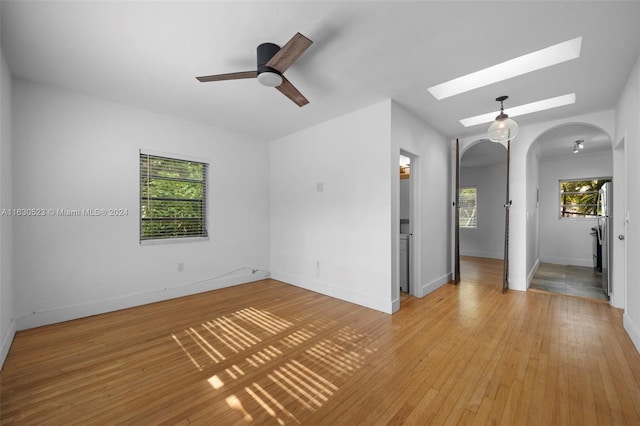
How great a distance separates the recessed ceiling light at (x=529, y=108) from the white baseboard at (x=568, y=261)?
4.83 meters

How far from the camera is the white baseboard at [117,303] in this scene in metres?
2.96

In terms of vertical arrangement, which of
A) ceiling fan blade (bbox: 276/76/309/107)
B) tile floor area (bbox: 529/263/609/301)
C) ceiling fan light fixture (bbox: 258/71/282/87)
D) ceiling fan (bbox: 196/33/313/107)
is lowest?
tile floor area (bbox: 529/263/609/301)

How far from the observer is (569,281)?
494 cm

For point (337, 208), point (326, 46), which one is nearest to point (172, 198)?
point (337, 208)

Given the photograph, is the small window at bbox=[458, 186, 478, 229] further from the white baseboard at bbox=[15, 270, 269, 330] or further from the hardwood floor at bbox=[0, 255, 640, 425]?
the white baseboard at bbox=[15, 270, 269, 330]

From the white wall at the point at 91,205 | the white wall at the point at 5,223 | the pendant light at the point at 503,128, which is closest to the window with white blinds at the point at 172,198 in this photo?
the white wall at the point at 91,205

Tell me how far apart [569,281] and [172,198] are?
23.1ft

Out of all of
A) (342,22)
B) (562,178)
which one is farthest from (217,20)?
(562,178)

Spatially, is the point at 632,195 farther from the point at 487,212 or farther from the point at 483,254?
Answer: the point at 483,254

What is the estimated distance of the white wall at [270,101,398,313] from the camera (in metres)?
3.46

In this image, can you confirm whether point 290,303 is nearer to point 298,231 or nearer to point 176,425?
point 298,231

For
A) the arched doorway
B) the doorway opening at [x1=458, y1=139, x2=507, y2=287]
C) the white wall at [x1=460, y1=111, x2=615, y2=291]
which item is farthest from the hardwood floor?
the doorway opening at [x1=458, y1=139, x2=507, y2=287]

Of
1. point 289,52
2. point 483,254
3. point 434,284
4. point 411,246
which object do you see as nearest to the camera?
point 289,52

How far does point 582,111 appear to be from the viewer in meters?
3.68
